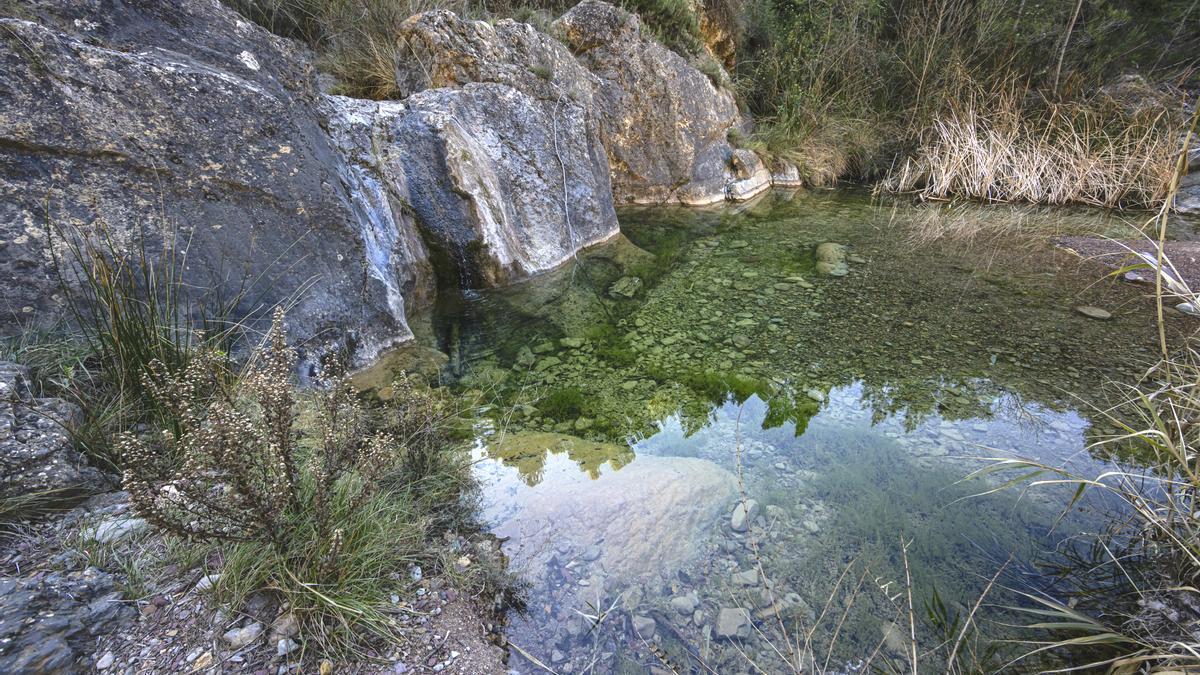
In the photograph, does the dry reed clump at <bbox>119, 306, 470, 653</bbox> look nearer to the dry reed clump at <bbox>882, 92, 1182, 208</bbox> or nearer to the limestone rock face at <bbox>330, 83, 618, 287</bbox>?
the limestone rock face at <bbox>330, 83, 618, 287</bbox>

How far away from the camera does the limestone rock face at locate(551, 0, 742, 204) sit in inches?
281

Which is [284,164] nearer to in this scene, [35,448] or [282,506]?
[35,448]

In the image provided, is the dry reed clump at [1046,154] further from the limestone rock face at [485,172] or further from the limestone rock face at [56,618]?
the limestone rock face at [56,618]

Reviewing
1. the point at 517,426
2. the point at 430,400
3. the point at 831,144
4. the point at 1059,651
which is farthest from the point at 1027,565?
the point at 831,144

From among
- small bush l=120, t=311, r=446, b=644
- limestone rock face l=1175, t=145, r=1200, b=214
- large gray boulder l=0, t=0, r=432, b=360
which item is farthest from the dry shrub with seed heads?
limestone rock face l=1175, t=145, r=1200, b=214

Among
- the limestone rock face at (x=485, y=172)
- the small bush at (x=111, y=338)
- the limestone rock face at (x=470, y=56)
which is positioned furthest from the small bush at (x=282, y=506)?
the limestone rock face at (x=470, y=56)

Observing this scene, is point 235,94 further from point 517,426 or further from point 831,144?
point 831,144

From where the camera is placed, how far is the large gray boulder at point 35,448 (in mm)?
1658

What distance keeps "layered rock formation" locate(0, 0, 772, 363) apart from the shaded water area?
64cm

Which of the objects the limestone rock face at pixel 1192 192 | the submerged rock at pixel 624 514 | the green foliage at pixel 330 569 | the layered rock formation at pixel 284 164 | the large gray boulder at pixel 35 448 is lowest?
the limestone rock face at pixel 1192 192

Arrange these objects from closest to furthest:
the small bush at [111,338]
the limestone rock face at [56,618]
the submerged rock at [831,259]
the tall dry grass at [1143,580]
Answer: the limestone rock face at [56,618] < the tall dry grass at [1143,580] < the small bush at [111,338] < the submerged rock at [831,259]

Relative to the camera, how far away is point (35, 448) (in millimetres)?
1719

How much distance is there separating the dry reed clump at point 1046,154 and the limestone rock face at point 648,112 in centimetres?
302

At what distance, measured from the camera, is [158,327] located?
2.28m
